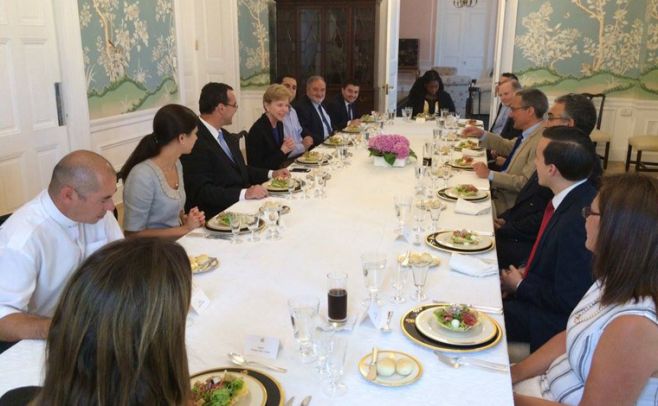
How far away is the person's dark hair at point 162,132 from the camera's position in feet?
8.56

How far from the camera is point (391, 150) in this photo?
3754 millimetres

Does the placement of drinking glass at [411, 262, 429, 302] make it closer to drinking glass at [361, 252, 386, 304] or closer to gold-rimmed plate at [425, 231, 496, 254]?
drinking glass at [361, 252, 386, 304]

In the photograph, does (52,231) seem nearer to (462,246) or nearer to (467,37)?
(462,246)

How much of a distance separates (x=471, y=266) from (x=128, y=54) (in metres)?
4.25

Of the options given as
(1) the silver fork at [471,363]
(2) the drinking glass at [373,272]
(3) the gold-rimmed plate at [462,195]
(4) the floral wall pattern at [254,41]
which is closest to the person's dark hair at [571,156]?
(3) the gold-rimmed plate at [462,195]

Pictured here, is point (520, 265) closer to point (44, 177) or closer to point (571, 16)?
point (44, 177)

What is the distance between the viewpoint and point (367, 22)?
7863mm

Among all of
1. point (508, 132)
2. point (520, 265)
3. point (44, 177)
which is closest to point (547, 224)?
point (520, 265)

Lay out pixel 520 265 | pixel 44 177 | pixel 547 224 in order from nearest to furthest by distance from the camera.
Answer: pixel 547 224, pixel 520 265, pixel 44 177

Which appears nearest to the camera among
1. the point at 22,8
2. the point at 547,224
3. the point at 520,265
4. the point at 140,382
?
the point at 140,382

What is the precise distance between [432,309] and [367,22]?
22.4ft

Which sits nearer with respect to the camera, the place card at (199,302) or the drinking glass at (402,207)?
the place card at (199,302)

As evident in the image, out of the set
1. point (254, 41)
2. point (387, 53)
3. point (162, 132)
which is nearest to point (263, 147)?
point (162, 132)

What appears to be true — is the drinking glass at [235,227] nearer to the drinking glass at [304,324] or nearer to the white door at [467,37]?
the drinking glass at [304,324]
